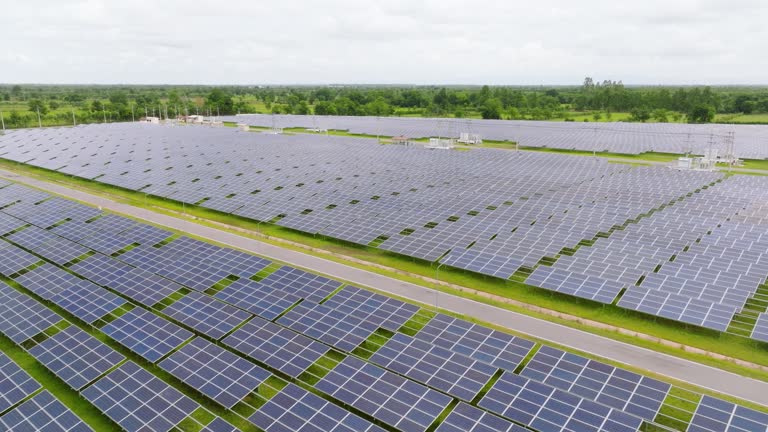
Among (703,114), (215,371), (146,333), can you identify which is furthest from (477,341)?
(703,114)

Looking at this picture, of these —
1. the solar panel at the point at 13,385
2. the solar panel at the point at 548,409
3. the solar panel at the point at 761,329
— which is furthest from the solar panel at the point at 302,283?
the solar panel at the point at 761,329

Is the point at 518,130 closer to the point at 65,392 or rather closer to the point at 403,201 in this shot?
the point at 403,201

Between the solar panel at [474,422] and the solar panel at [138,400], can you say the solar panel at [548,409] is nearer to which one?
the solar panel at [474,422]

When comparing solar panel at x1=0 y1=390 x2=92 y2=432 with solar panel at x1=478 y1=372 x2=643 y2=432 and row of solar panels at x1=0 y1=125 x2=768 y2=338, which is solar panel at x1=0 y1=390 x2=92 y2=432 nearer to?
row of solar panels at x1=0 y1=125 x2=768 y2=338

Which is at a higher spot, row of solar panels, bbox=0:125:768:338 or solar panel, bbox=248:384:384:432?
row of solar panels, bbox=0:125:768:338

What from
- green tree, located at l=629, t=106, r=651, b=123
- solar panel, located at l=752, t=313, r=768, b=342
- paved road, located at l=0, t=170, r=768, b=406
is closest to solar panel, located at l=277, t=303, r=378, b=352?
paved road, located at l=0, t=170, r=768, b=406

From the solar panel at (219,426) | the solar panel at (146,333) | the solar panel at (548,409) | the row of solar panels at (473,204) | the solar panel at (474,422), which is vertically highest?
the row of solar panels at (473,204)
